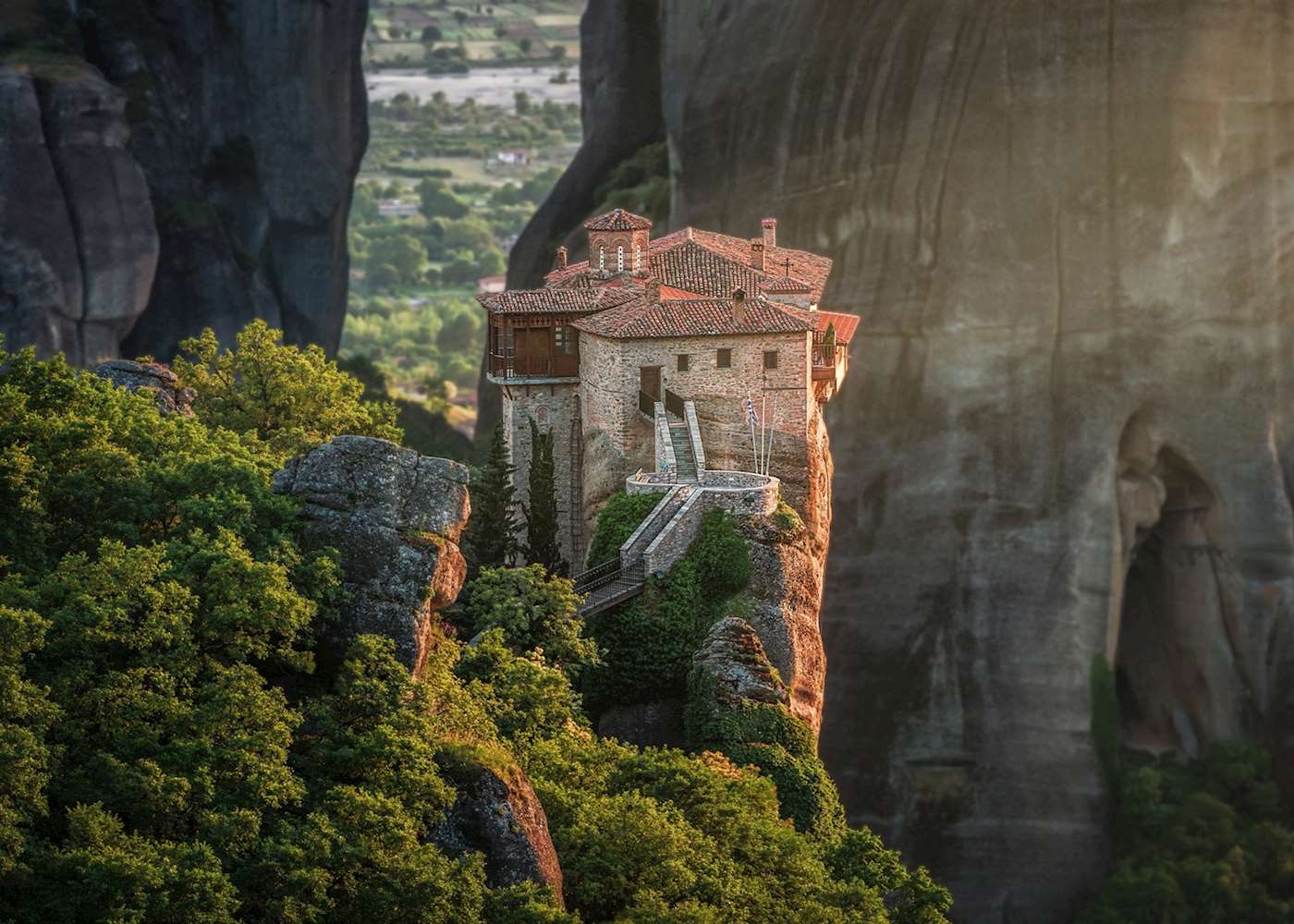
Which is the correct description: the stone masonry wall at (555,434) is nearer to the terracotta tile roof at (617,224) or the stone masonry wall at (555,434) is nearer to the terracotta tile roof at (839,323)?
the terracotta tile roof at (617,224)

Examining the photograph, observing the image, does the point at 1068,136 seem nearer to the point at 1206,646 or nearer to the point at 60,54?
the point at 1206,646

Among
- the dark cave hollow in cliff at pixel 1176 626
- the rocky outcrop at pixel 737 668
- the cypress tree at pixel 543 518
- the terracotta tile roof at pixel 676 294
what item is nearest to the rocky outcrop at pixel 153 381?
the cypress tree at pixel 543 518

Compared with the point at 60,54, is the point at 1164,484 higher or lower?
lower

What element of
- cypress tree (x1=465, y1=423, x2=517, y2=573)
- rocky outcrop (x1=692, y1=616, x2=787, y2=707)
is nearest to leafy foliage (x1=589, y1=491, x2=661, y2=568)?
cypress tree (x1=465, y1=423, x2=517, y2=573)

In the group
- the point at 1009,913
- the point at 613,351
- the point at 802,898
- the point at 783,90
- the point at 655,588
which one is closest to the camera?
the point at 802,898

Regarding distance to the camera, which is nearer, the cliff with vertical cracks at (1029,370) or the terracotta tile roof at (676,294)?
the terracotta tile roof at (676,294)

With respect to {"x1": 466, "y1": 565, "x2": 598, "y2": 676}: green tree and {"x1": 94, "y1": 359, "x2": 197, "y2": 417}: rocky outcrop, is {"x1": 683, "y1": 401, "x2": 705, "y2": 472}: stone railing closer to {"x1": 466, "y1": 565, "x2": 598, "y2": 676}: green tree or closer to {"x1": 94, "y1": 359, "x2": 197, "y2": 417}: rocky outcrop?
{"x1": 466, "y1": 565, "x2": 598, "y2": 676}: green tree

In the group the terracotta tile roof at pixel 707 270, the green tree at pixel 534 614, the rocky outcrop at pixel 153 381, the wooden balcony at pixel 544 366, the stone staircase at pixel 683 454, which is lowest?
the green tree at pixel 534 614

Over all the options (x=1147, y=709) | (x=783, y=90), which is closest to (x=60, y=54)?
(x=783, y=90)
